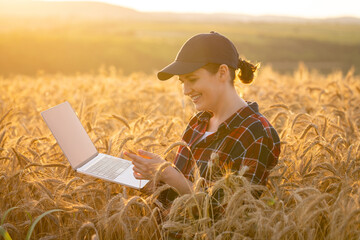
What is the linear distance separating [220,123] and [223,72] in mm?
331

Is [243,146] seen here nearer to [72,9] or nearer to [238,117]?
[238,117]

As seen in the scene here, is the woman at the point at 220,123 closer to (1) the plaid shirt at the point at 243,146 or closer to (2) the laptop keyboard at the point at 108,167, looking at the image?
(1) the plaid shirt at the point at 243,146

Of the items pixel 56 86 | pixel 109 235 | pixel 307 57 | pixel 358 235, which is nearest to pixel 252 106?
pixel 358 235

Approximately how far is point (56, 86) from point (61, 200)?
18.9 ft

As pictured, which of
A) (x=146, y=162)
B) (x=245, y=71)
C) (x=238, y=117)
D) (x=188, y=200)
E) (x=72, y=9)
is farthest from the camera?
(x=72, y=9)

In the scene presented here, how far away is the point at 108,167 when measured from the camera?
109 inches

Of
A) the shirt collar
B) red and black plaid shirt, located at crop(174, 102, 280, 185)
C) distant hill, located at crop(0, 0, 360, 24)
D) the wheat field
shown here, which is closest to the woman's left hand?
the wheat field

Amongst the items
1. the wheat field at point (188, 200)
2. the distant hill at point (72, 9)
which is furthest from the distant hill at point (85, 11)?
the wheat field at point (188, 200)

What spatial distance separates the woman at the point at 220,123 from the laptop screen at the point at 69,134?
549mm

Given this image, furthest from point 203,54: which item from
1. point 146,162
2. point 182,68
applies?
point 146,162

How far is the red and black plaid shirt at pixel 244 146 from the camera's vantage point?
2348 millimetres

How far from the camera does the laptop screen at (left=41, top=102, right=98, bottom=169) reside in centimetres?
263

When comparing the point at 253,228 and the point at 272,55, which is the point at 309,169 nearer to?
the point at 253,228

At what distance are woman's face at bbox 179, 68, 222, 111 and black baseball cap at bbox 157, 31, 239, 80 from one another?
2.5 inches
